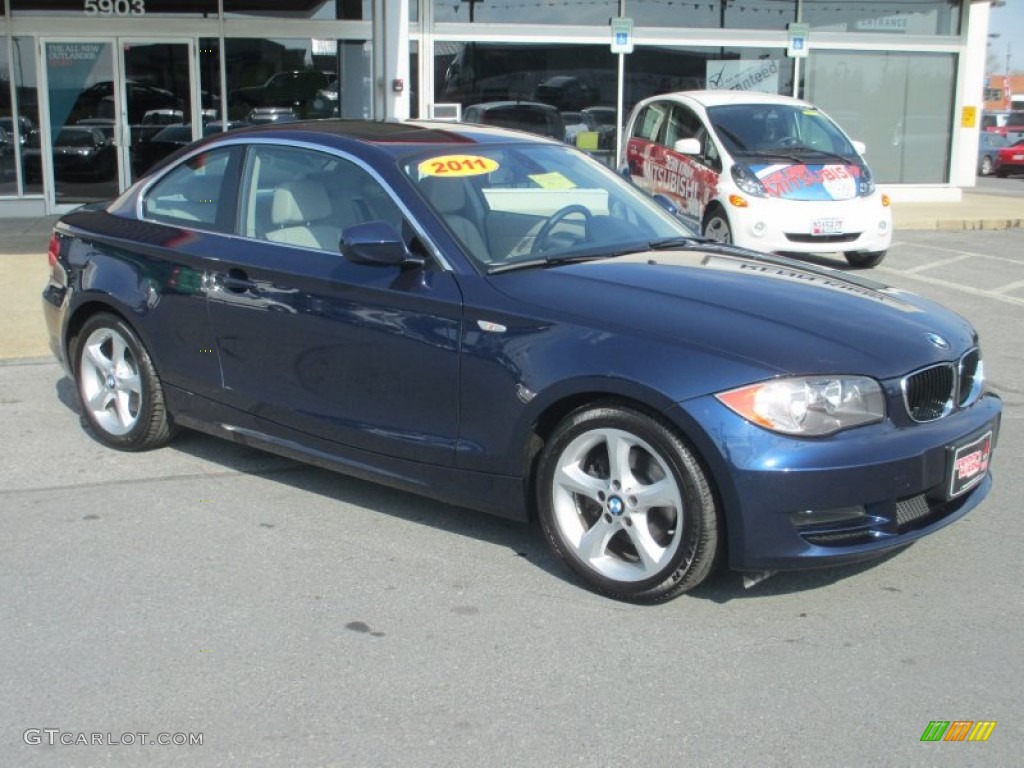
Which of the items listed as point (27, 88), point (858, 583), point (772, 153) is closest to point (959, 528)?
point (858, 583)

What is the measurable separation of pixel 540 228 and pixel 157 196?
212 centimetres

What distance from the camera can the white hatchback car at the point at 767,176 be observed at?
1152 centimetres

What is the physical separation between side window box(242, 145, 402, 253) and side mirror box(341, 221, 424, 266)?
204mm

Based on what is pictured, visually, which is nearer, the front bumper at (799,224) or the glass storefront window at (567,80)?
the front bumper at (799,224)

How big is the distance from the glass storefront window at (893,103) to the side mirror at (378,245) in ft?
54.1

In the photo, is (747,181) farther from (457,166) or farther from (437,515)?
→ (437,515)

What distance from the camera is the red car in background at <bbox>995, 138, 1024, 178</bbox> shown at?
33.9 metres

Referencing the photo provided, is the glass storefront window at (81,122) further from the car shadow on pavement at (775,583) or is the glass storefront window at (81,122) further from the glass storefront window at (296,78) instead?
the car shadow on pavement at (775,583)

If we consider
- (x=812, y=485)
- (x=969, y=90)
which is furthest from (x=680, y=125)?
(x=969, y=90)

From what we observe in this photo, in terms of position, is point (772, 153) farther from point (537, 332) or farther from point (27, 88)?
point (27, 88)

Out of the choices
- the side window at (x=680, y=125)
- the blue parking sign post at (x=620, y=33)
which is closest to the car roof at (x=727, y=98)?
the side window at (x=680, y=125)

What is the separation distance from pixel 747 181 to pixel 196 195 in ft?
A: 23.5

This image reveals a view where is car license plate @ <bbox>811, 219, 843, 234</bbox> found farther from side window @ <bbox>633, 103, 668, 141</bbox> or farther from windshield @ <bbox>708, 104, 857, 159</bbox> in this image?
side window @ <bbox>633, 103, 668, 141</bbox>

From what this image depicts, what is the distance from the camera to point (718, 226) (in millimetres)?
11852
